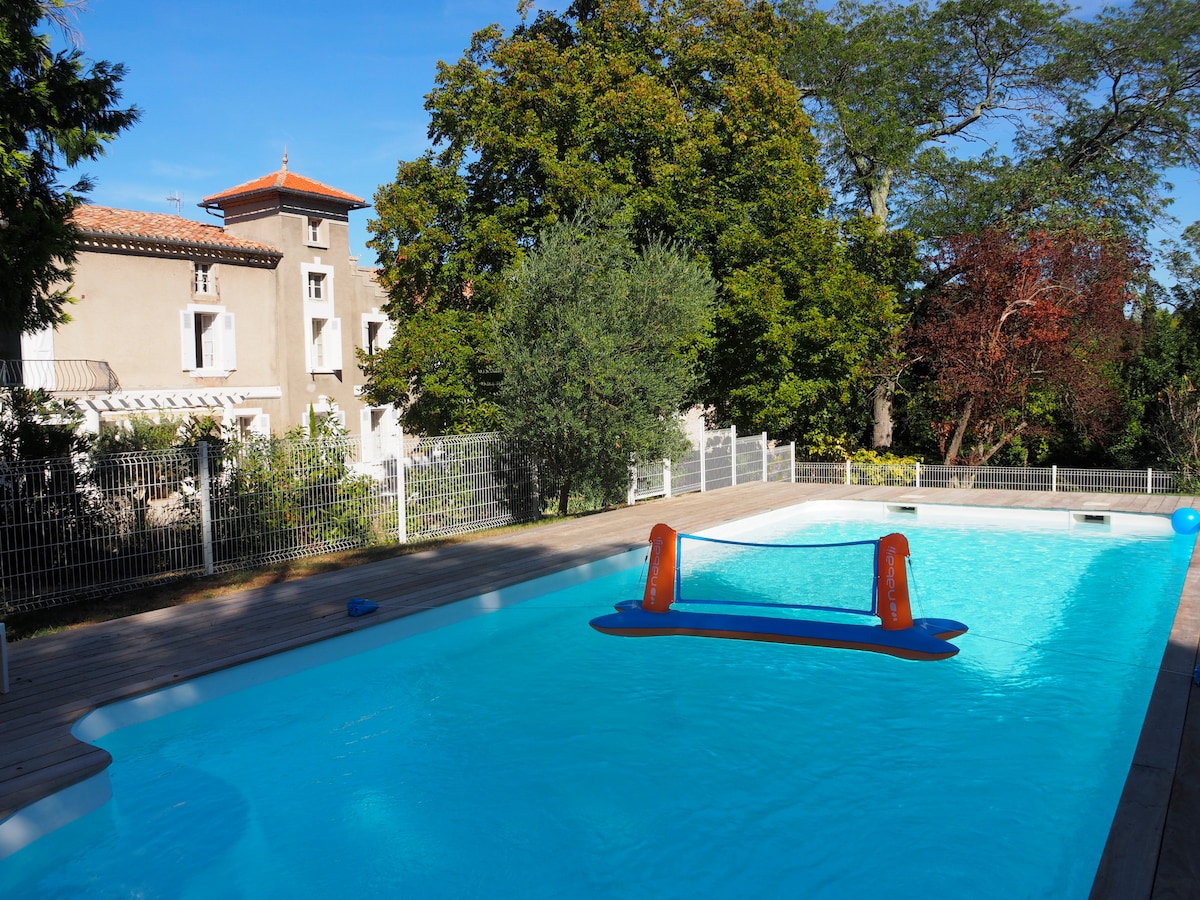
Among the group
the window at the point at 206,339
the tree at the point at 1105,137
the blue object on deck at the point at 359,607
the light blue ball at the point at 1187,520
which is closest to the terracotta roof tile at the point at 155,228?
the window at the point at 206,339

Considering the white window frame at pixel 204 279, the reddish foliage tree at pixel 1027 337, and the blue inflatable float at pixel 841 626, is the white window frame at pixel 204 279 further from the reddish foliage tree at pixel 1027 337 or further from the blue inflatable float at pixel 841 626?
the blue inflatable float at pixel 841 626

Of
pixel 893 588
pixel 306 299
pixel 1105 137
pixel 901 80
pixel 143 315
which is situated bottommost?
pixel 893 588

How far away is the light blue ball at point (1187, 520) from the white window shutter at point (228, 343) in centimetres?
2576

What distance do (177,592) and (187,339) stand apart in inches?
754

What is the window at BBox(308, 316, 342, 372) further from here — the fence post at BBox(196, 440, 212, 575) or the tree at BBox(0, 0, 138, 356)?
the tree at BBox(0, 0, 138, 356)

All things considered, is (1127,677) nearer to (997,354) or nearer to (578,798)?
(578,798)

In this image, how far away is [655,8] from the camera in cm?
2148

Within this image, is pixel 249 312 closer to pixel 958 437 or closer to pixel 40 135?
pixel 40 135

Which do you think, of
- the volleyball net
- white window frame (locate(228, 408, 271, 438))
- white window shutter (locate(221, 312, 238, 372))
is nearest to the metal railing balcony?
white window shutter (locate(221, 312, 238, 372))

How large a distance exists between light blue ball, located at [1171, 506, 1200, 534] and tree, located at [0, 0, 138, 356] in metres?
15.7

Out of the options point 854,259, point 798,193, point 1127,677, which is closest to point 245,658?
point 1127,677

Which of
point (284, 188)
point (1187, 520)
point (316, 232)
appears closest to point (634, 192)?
point (1187, 520)

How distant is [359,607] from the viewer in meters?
8.52

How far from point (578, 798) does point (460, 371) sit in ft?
49.7
